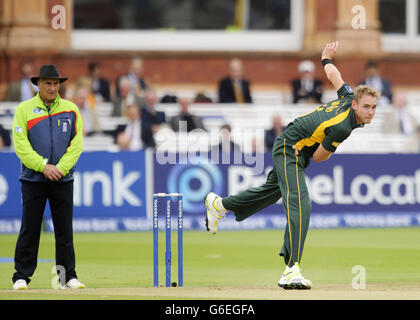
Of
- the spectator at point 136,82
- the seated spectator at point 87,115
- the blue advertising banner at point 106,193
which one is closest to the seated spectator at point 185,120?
the spectator at point 136,82

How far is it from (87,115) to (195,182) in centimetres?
317

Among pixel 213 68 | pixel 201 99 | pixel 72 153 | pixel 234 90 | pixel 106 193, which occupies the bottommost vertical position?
pixel 106 193

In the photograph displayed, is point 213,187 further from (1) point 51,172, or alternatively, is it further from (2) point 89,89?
(1) point 51,172

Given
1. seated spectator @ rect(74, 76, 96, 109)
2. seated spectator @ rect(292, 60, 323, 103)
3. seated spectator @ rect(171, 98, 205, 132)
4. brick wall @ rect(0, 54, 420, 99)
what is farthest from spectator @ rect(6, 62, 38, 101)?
seated spectator @ rect(292, 60, 323, 103)

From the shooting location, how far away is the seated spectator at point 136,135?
64.5ft

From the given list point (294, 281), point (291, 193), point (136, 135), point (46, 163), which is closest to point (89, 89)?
point (136, 135)

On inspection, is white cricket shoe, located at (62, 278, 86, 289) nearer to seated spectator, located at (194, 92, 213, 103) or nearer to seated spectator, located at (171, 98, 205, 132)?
seated spectator, located at (171, 98, 205, 132)

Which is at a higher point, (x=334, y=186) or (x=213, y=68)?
(x=213, y=68)

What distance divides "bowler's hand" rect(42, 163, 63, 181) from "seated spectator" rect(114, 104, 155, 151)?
28.9 feet

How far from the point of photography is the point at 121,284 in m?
11.8

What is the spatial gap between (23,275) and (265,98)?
14948 mm

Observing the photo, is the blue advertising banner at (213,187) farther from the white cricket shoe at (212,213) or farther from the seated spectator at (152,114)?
the white cricket shoe at (212,213)

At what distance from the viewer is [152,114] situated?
20031 mm

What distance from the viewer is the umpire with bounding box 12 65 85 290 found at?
10.7 meters
